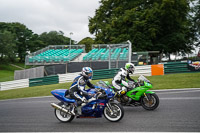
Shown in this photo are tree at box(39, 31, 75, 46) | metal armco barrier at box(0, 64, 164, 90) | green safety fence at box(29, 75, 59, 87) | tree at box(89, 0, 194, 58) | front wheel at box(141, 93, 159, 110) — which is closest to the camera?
front wheel at box(141, 93, 159, 110)

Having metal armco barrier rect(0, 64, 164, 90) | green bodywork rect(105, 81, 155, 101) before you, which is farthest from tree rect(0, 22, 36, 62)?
green bodywork rect(105, 81, 155, 101)

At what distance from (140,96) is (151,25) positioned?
24.5 meters

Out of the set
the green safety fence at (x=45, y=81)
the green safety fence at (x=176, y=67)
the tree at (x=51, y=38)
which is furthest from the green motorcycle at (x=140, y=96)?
the tree at (x=51, y=38)

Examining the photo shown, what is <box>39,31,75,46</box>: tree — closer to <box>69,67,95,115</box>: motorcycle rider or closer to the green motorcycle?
the green motorcycle

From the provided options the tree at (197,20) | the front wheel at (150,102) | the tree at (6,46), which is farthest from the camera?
the tree at (6,46)

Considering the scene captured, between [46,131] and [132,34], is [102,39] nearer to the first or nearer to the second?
[132,34]

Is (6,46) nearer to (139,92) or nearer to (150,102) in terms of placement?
(139,92)

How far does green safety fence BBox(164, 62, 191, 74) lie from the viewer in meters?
18.3

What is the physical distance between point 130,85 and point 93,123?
2.16 meters

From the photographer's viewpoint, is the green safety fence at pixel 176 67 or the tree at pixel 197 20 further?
the tree at pixel 197 20

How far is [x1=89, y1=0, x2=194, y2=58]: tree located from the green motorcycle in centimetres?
2222

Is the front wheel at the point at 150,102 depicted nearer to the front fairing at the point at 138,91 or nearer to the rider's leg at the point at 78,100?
the front fairing at the point at 138,91

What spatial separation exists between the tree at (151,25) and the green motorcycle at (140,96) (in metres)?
22.2

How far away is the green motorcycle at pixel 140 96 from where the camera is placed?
734cm
